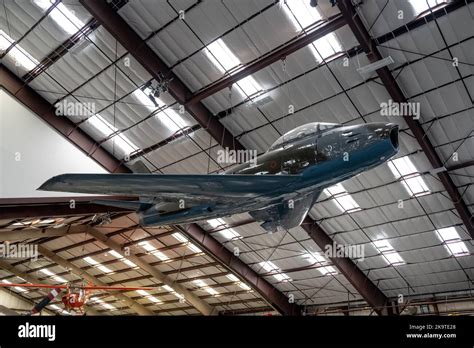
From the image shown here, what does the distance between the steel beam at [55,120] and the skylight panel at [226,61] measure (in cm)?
1065

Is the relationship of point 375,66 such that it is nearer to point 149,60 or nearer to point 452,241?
point 149,60

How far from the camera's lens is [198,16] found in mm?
16734

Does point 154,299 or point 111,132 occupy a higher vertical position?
point 111,132

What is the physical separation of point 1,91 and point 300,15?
15626mm

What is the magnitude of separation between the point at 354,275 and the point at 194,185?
20223 millimetres

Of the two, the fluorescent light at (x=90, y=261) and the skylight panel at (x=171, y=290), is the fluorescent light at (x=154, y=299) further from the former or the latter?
the fluorescent light at (x=90, y=261)

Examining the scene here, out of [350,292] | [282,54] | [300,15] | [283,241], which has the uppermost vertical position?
[300,15]

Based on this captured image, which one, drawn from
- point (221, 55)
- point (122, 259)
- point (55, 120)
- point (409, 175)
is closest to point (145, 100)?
point (221, 55)

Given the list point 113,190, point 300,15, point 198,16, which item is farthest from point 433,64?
point 113,190

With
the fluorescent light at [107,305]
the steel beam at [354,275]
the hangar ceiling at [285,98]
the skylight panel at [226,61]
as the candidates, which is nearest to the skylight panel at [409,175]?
the hangar ceiling at [285,98]

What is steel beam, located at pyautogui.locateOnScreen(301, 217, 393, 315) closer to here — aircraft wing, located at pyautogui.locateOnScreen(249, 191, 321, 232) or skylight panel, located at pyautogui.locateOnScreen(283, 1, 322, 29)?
aircraft wing, located at pyautogui.locateOnScreen(249, 191, 321, 232)

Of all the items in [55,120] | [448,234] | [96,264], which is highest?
[55,120]

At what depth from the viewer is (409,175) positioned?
20297 mm
